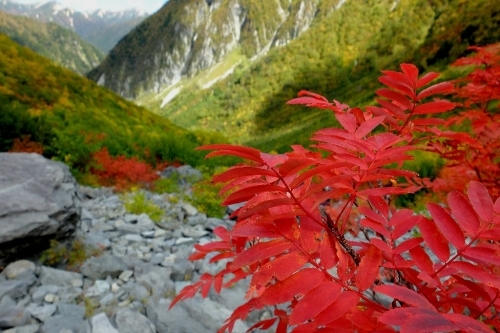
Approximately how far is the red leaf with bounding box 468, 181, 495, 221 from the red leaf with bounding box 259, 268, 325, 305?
355 mm

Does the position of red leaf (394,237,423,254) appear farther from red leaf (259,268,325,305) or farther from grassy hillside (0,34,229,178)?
grassy hillside (0,34,229,178)

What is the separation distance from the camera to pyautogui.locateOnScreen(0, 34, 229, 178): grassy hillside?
7.30 m

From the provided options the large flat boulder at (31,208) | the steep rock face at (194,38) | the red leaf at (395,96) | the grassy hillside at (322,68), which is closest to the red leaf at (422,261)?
the red leaf at (395,96)

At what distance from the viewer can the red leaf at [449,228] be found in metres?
0.63

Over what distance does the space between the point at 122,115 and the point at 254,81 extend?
90830 mm

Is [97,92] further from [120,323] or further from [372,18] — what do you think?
[372,18]

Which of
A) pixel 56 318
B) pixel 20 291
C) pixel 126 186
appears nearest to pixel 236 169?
pixel 56 318

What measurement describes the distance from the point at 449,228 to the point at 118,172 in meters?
7.72

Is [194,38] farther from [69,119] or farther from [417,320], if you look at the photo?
[417,320]

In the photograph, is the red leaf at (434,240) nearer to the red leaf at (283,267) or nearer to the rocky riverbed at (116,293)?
the red leaf at (283,267)

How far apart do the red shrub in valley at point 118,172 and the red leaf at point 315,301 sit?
709cm

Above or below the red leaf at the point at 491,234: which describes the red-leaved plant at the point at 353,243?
above

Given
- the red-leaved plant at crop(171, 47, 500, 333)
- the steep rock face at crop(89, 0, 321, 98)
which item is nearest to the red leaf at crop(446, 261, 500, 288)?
the red-leaved plant at crop(171, 47, 500, 333)

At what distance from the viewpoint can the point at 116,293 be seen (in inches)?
114
